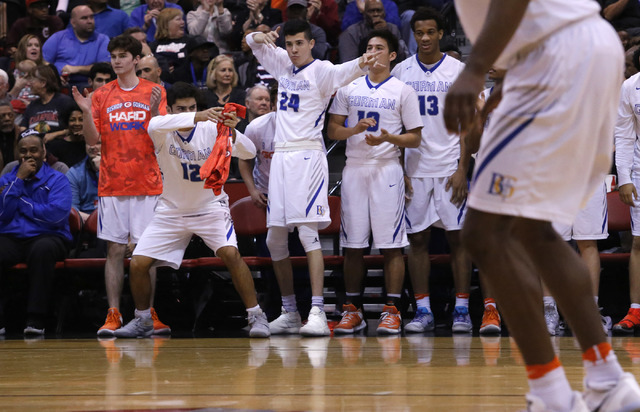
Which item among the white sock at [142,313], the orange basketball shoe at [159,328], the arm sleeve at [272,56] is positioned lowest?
the orange basketball shoe at [159,328]

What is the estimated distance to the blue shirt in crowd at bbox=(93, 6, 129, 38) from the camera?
1193 cm

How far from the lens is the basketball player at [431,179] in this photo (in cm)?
706

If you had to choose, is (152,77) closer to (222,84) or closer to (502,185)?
(222,84)

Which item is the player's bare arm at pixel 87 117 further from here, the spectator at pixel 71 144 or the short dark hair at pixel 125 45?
the spectator at pixel 71 144

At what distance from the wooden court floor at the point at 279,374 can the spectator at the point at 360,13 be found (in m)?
5.25

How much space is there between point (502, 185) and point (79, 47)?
9260 millimetres

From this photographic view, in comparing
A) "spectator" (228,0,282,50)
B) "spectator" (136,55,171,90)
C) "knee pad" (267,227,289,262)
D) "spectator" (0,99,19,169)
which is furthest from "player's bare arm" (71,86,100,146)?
"spectator" (228,0,282,50)

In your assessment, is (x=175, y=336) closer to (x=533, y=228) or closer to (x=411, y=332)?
(x=411, y=332)

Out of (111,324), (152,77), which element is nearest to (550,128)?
(111,324)

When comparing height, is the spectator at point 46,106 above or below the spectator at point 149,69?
below

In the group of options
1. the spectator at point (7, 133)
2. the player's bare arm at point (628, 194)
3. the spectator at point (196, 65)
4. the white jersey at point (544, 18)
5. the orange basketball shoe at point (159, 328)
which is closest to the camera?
the white jersey at point (544, 18)

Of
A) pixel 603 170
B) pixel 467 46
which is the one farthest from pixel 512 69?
pixel 467 46

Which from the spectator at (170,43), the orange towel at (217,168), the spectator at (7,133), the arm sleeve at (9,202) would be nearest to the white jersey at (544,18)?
the orange towel at (217,168)

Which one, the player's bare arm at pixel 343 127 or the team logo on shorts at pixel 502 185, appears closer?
the team logo on shorts at pixel 502 185
